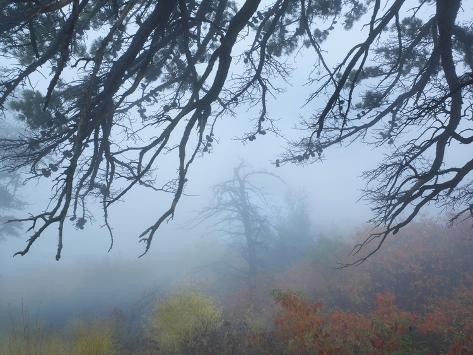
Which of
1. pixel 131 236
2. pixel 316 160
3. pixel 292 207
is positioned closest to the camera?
pixel 316 160

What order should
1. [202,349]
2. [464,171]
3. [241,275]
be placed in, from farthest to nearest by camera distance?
[241,275] → [202,349] → [464,171]

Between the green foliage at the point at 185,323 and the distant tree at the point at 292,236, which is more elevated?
the distant tree at the point at 292,236

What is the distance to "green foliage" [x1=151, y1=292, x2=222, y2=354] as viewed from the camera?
11.3 m

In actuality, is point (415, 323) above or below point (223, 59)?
below

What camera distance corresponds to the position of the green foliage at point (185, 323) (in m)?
11.3

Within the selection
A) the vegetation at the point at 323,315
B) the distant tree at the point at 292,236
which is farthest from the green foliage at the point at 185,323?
the distant tree at the point at 292,236

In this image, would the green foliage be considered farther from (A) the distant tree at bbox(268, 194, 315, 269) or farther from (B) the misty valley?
(A) the distant tree at bbox(268, 194, 315, 269)

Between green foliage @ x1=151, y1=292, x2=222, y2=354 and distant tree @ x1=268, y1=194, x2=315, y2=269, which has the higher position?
distant tree @ x1=268, y1=194, x2=315, y2=269

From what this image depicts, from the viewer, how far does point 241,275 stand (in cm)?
2403

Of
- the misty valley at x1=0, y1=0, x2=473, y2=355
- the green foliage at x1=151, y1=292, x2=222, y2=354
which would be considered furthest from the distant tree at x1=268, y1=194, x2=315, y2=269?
the green foliage at x1=151, y1=292, x2=222, y2=354

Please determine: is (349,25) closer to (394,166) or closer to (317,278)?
(394,166)

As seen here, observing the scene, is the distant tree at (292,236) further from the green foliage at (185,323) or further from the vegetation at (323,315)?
the green foliage at (185,323)

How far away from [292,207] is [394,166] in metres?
23.4

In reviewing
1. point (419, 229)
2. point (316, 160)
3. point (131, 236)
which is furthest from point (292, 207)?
point (131, 236)
